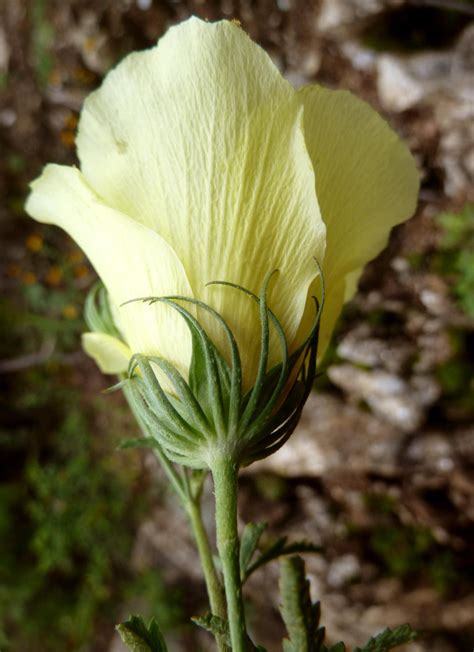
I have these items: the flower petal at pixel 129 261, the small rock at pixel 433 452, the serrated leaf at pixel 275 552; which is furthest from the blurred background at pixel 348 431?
the flower petal at pixel 129 261

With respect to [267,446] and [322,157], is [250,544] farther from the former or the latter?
[322,157]

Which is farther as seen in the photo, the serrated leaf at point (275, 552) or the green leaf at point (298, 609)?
the serrated leaf at point (275, 552)

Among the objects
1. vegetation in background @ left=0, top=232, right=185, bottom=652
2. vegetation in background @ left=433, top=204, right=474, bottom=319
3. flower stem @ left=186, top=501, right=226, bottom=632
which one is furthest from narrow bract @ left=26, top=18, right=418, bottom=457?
vegetation in background @ left=0, top=232, right=185, bottom=652

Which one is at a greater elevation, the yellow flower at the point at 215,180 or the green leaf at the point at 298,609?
the yellow flower at the point at 215,180

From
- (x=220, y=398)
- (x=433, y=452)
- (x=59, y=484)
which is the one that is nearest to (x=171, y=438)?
(x=220, y=398)

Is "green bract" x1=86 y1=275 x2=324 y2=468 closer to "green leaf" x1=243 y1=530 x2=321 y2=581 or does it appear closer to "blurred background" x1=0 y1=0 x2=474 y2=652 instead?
"green leaf" x1=243 y1=530 x2=321 y2=581

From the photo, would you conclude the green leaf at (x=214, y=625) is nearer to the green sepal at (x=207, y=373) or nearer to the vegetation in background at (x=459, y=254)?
the green sepal at (x=207, y=373)
